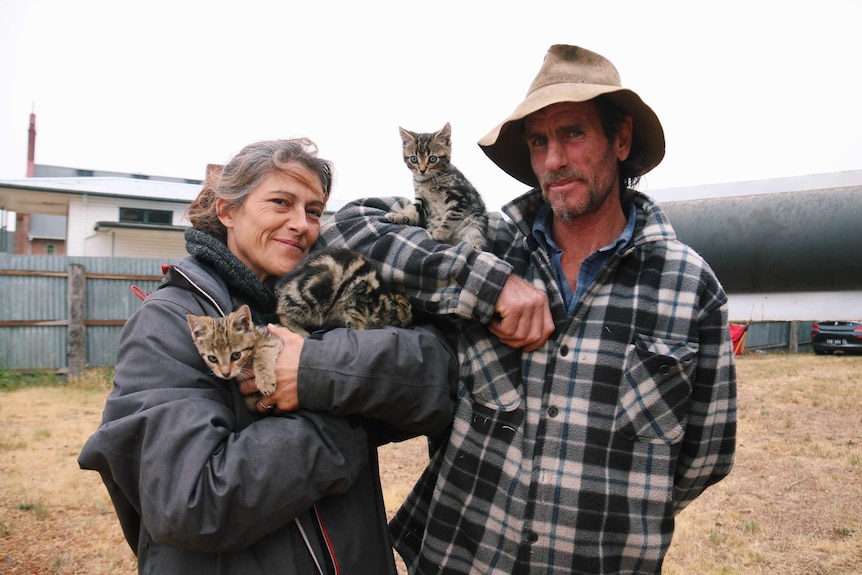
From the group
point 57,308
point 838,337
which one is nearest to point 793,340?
point 838,337

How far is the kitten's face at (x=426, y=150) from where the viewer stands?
3.87 meters

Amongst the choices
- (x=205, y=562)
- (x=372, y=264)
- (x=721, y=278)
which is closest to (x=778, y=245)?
(x=721, y=278)

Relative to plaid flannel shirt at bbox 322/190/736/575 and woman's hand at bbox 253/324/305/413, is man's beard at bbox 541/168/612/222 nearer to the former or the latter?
plaid flannel shirt at bbox 322/190/736/575

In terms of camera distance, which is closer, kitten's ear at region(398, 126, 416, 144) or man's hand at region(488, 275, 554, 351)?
man's hand at region(488, 275, 554, 351)

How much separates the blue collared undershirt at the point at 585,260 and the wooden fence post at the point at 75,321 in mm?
13017

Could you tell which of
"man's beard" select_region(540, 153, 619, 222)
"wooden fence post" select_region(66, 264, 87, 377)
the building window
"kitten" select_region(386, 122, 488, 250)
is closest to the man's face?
"man's beard" select_region(540, 153, 619, 222)

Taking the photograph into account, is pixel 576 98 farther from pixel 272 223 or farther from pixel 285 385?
pixel 285 385

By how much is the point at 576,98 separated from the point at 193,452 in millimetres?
1939

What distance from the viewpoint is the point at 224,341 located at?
2.04 metres

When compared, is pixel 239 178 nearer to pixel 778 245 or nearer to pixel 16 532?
pixel 778 245

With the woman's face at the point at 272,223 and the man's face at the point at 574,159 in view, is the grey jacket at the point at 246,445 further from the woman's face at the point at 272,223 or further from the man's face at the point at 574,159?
the man's face at the point at 574,159

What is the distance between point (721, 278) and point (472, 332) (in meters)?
1.16

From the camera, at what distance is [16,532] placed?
5645mm

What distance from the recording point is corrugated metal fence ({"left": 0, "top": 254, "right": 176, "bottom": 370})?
485 inches
